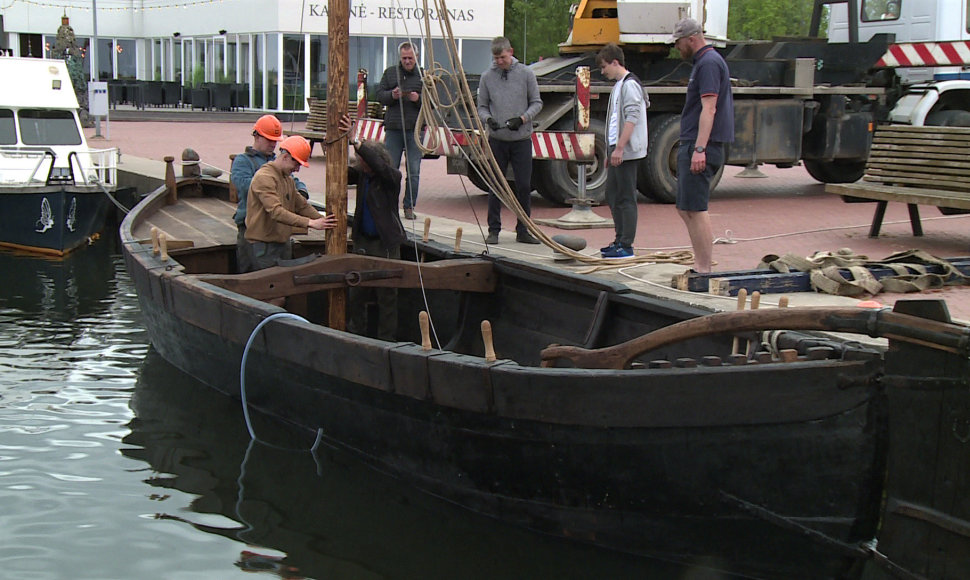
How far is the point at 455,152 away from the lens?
12.5 meters

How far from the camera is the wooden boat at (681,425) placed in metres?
3.93

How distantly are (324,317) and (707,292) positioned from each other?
Answer: 280 cm

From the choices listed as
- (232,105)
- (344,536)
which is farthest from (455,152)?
(232,105)

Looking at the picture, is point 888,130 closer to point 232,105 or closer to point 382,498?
point 382,498

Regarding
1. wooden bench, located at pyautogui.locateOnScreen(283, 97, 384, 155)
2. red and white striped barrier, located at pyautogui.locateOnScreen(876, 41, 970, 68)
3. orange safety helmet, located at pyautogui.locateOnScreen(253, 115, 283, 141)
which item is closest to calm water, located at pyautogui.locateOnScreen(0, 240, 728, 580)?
orange safety helmet, located at pyautogui.locateOnScreen(253, 115, 283, 141)

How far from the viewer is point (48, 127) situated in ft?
48.4

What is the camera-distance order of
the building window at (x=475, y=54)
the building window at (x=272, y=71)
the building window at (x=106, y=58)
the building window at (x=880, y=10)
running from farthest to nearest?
the building window at (x=106, y=58) < the building window at (x=475, y=54) < the building window at (x=272, y=71) < the building window at (x=880, y=10)

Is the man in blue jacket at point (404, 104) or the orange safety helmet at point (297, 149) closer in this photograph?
the orange safety helmet at point (297, 149)

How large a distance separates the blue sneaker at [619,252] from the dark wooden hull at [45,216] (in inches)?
288

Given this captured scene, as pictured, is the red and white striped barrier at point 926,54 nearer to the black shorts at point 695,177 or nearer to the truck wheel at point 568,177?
the truck wheel at point 568,177

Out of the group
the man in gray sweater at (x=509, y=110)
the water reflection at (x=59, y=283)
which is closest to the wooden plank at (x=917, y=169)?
the man in gray sweater at (x=509, y=110)

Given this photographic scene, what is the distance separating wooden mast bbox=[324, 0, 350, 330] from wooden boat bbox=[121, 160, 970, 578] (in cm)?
94

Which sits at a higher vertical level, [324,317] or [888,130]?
[888,130]

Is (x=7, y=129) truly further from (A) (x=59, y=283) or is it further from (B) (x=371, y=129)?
(B) (x=371, y=129)
